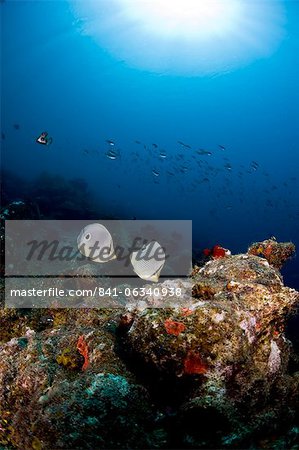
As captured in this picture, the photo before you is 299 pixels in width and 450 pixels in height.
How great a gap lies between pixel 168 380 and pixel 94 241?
10.7ft

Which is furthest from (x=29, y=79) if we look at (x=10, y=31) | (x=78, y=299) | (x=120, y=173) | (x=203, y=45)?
(x=78, y=299)

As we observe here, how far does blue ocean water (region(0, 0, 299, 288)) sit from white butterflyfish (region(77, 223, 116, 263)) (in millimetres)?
44648

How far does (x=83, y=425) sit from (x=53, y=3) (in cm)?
5914

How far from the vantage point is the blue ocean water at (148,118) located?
5797 centimetres

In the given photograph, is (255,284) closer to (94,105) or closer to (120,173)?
(120,173)

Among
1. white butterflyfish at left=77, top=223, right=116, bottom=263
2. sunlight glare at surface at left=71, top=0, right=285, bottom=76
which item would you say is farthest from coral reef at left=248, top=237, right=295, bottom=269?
sunlight glare at surface at left=71, top=0, right=285, bottom=76

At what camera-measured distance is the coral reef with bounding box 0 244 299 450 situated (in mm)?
2125

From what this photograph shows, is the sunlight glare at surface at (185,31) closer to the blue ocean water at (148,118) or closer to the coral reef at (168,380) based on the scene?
the blue ocean water at (148,118)

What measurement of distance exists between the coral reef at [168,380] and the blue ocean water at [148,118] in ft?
155
